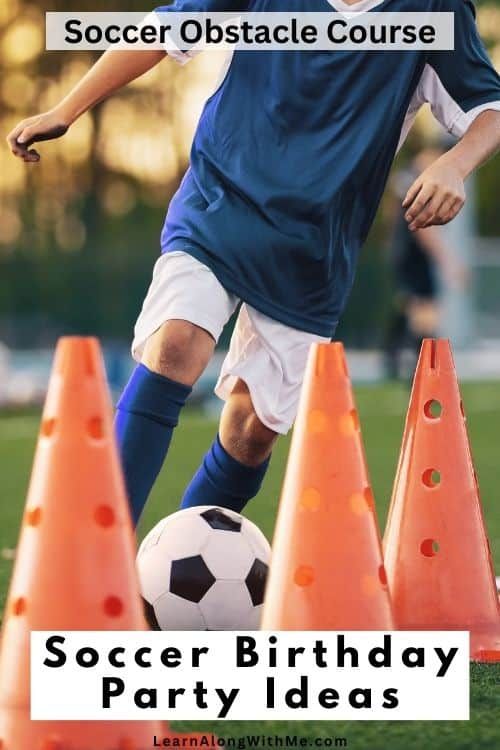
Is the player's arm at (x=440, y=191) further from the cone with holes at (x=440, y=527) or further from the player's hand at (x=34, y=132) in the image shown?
the player's hand at (x=34, y=132)

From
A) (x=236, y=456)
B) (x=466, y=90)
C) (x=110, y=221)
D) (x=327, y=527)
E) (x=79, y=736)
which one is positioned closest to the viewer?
(x=79, y=736)

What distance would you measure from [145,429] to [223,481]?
22.9 inches

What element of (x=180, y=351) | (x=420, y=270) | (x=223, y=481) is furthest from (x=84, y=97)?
(x=420, y=270)

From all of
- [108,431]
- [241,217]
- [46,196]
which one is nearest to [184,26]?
[241,217]

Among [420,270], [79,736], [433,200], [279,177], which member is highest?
[420,270]

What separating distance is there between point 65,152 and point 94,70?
2732 centimetres

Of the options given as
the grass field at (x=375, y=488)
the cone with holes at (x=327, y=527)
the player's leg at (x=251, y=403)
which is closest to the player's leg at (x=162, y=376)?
the player's leg at (x=251, y=403)

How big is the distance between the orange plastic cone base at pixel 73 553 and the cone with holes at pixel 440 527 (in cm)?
113

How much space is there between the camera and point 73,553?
113 inches

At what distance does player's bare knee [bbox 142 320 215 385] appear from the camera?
390cm

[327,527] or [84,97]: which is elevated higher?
[84,97]

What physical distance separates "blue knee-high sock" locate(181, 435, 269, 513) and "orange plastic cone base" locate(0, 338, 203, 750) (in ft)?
4.76

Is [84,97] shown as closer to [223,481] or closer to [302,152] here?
[302,152]

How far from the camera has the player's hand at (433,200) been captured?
3865 mm
